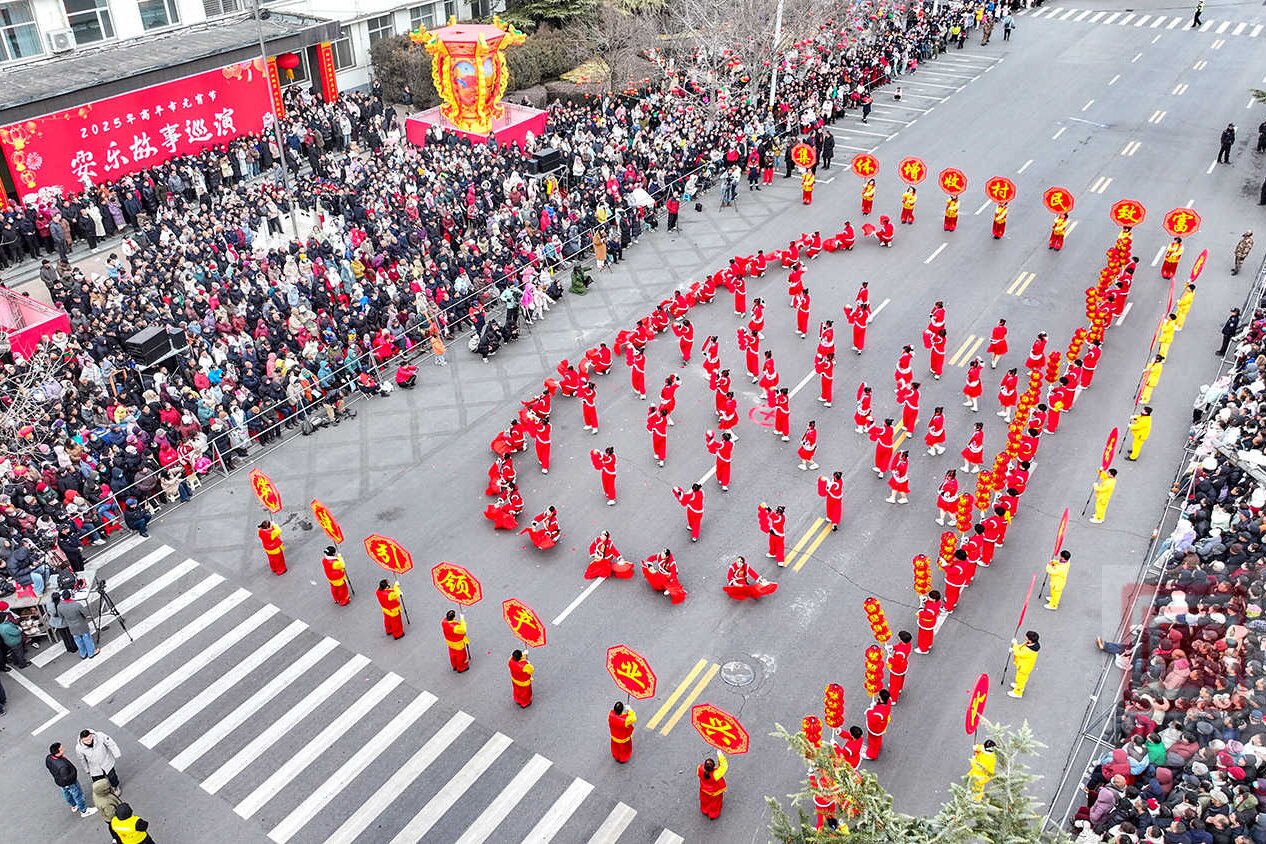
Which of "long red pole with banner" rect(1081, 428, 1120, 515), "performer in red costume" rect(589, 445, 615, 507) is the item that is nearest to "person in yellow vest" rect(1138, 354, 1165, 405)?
"long red pole with banner" rect(1081, 428, 1120, 515)

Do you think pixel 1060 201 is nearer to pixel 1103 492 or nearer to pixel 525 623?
pixel 1103 492

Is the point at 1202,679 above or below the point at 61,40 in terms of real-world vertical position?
below

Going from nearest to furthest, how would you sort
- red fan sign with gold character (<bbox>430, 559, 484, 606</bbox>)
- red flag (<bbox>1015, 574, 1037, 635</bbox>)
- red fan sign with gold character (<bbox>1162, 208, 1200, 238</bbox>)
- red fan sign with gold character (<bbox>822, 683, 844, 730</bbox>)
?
1. red fan sign with gold character (<bbox>822, 683, 844, 730</bbox>)
2. red fan sign with gold character (<bbox>430, 559, 484, 606</bbox>)
3. red flag (<bbox>1015, 574, 1037, 635</bbox>)
4. red fan sign with gold character (<bbox>1162, 208, 1200, 238</bbox>)

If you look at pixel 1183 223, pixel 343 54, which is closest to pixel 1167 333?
pixel 1183 223

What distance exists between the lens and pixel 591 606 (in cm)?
1859

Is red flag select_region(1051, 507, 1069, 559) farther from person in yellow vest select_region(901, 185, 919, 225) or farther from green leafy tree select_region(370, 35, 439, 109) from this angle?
green leafy tree select_region(370, 35, 439, 109)

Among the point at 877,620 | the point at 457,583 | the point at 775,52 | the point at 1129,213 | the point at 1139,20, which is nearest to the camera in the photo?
the point at 457,583

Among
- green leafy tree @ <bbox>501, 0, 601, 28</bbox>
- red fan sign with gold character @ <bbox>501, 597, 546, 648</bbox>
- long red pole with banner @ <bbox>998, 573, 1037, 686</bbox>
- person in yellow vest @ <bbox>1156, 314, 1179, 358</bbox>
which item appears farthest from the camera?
green leafy tree @ <bbox>501, 0, 601, 28</bbox>

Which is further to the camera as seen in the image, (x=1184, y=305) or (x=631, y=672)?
(x=1184, y=305)

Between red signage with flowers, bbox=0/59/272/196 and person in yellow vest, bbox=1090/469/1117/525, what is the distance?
32.4m

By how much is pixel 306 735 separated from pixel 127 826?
10.1 feet

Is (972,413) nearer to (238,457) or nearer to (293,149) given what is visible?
(238,457)

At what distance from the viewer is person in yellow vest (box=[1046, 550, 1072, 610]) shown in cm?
1766

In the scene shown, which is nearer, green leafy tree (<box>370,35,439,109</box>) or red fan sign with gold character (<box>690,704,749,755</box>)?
red fan sign with gold character (<box>690,704,749,755</box>)
